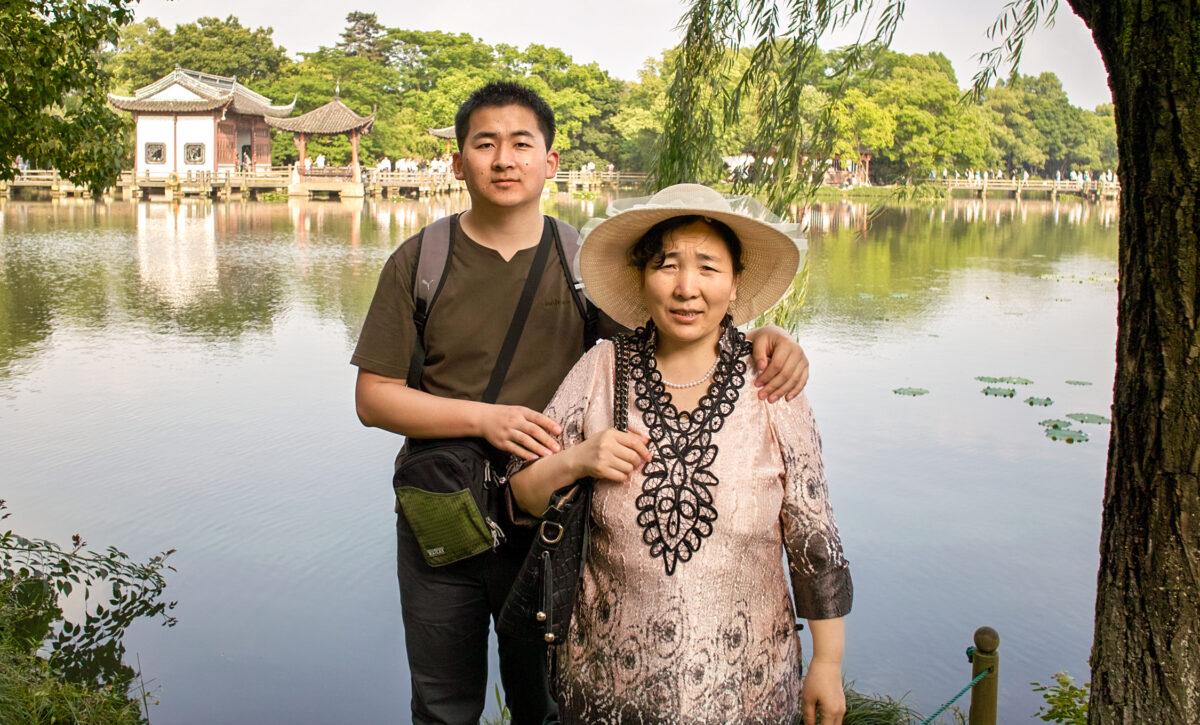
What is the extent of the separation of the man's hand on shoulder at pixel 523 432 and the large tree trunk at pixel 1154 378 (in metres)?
1.12

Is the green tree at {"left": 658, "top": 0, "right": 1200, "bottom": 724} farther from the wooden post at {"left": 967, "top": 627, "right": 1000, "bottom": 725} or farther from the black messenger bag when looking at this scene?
the black messenger bag

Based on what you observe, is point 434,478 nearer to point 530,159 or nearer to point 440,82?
point 530,159

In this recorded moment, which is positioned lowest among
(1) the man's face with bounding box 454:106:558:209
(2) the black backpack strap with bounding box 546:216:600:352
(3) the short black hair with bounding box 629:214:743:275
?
(2) the black backpack strap with bounding box 546:216:600:352

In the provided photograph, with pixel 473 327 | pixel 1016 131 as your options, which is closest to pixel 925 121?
pixel 473 327

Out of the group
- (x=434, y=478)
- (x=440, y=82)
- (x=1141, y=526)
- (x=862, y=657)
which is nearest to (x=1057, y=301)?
(x=862, y=657)

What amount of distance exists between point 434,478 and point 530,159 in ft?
1.68

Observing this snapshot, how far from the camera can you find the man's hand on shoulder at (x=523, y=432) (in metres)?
1.45

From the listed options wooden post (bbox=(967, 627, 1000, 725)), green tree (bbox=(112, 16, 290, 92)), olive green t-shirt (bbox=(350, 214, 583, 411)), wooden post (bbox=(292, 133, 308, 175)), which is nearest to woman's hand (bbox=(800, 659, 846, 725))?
olive green t-shirt (bbox=(350, 214, 583, 411))

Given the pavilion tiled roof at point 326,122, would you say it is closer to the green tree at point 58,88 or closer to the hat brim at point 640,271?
the green tree at point 58,88

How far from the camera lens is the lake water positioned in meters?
3.87

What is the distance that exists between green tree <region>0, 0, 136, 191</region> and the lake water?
1645mm

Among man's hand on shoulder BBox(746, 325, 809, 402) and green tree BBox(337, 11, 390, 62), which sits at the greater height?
green tree BBox(337, 11, 390, 62)

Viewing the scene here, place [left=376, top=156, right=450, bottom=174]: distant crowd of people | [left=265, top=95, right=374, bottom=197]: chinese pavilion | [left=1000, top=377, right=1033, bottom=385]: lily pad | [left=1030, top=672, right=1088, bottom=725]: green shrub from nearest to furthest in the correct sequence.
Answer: [left=1030, top=672, right=1088, bottom=725]: green shrub < [left=1000, top=377, right=1033, bottom=385]: lily pad < [left=265, top=95, right=374, bottom=197]: chinese pavilion < [left=376, top=156, right=450, bottom=174]: distant crowd of people

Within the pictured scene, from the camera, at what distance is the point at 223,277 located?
1302cm
